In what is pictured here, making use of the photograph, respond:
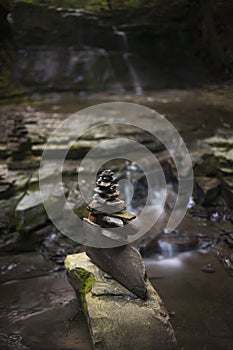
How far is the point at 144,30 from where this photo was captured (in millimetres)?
14609

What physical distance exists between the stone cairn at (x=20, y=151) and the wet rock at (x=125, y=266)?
142 inches

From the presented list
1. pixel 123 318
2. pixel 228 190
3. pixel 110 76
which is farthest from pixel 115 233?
pixel 110 76

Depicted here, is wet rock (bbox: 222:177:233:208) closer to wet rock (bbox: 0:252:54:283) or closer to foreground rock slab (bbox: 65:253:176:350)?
foreground rock slab (bbox: 65:253:176:350)

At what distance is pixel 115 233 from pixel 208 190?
3389 millimetres

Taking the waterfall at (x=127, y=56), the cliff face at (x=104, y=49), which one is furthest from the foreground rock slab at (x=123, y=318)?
the waterfall at (x=127, y=56)

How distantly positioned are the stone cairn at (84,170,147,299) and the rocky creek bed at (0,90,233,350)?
0.83 m

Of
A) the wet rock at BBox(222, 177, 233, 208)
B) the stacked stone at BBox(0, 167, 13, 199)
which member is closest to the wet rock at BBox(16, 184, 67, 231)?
the stacked stone at BBox(0, 167, 13, 199)

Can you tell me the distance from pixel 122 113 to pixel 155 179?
3.20m

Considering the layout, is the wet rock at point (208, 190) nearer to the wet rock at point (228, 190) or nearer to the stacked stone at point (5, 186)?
the wet rock at point (228, 190)

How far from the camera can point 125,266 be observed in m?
3.44

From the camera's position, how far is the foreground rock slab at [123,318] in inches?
118

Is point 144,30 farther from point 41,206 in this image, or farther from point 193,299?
point 193,299

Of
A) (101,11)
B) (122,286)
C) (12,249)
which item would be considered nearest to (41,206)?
(12,249)

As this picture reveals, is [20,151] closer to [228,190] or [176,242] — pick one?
[176,242]
